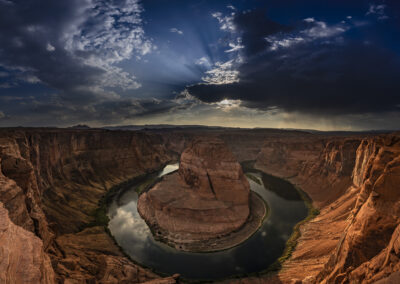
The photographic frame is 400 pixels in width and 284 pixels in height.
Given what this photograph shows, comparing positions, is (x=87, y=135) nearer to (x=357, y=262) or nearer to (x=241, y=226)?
(x=241, y=226)

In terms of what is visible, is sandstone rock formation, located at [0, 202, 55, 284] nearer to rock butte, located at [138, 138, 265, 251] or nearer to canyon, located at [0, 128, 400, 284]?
canyon, located at [0, 128, 400, 284]

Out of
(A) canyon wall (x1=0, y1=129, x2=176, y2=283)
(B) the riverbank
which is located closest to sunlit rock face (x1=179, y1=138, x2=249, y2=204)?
(B) the riverbank

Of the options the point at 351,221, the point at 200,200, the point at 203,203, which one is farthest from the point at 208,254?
the point at 351,221

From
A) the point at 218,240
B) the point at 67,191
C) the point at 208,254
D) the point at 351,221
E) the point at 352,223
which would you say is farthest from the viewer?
the point at 67,191

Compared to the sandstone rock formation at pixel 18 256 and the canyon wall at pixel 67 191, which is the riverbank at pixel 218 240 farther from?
the sandstone rock formation at pixel 18 256

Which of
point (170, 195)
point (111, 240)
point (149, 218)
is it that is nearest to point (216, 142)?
point (170, 195)

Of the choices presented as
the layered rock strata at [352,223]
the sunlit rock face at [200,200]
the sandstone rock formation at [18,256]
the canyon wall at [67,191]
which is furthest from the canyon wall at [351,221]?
the canyon wall at [67,191]

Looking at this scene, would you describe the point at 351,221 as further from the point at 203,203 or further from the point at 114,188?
the point at 114,188
